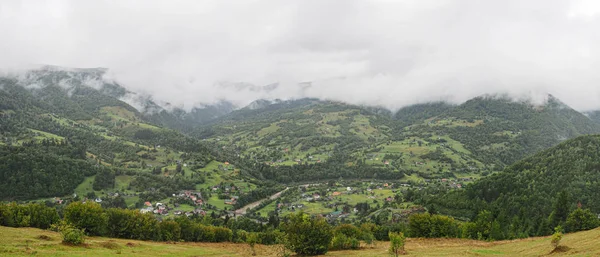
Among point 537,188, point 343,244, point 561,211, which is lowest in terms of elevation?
point 343,244

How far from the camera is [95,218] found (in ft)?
213

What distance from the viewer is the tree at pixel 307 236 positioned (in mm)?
55656

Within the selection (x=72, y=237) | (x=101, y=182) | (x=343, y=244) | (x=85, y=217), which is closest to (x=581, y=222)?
(x=343, y=244)

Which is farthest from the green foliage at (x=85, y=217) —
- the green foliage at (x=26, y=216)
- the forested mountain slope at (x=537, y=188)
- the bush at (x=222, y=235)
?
the forested mountain slope at (x=537, y=188)

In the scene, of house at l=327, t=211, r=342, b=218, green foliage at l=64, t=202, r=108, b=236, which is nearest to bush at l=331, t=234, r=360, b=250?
green foliage at l=64, t=202, r=108, b=236

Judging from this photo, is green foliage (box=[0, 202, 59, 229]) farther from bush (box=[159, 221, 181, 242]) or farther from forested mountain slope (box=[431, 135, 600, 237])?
forested mountain slope (box=[431, 135, 600, 237])

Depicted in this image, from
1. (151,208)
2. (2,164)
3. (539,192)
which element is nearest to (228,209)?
(151,208)

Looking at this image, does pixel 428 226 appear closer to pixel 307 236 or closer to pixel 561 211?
pixel 307 236

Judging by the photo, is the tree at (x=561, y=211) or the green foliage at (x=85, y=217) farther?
the tree at (x=561, y=211)

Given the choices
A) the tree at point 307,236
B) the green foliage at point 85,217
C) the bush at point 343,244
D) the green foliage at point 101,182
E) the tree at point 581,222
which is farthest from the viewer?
the green foliage at point 101,182

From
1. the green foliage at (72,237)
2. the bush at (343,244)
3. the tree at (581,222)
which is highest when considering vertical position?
the green foliage at (72,237)

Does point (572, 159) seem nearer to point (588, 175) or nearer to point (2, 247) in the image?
point (588, 175)

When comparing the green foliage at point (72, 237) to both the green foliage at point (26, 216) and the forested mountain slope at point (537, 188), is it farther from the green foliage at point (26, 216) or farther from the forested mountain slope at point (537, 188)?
the forested mountain slope at point (537, 188)

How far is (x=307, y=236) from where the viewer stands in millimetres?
55969
